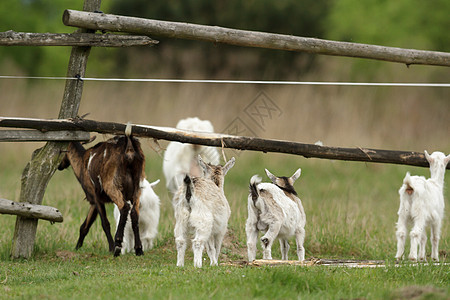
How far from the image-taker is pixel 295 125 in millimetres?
18062

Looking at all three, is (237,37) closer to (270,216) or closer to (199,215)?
(270,216)

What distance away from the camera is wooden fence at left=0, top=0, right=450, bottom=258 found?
930cm

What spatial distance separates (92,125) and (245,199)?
5162 millimetres

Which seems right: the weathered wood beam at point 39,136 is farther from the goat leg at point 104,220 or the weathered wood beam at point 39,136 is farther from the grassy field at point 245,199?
the grassy field at point 245,199

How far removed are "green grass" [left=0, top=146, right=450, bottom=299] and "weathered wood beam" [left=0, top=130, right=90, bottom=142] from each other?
63.1 inches

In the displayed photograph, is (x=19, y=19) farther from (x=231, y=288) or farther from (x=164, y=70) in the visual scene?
(x=231, y=288)

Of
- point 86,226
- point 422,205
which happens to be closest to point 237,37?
point 422,205

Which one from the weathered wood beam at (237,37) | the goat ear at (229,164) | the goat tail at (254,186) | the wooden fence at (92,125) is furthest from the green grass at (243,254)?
the weathered wood beam at (237,37)

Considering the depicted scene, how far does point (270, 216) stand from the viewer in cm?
862

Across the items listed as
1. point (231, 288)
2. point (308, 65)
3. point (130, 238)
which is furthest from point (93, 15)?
point (308, 65)

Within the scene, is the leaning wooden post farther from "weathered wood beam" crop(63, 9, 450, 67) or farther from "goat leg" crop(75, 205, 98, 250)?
"goat leg" crop(75, 205, 98, 250)

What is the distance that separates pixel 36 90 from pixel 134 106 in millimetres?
2895

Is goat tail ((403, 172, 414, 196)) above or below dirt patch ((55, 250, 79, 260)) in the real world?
above

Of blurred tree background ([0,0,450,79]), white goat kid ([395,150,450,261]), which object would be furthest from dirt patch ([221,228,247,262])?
blurred tree background ([0,0,450,79])
